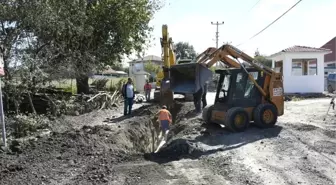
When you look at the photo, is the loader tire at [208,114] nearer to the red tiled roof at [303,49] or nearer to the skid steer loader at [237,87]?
the skid steer loader at [237,87]

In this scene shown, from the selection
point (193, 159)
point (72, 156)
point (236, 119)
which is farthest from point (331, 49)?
point (72, 156)

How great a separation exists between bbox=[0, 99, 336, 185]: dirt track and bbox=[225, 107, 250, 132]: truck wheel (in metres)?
0.25

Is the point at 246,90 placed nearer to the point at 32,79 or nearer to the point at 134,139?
the point at 134,139

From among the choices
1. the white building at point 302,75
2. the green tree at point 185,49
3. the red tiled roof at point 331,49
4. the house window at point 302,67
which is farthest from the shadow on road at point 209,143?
the green tree at point 185,49

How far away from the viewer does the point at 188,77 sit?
13.5m

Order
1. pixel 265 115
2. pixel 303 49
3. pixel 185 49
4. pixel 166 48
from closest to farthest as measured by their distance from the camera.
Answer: pixel 265 115 → pixel 166 48 → pixel 303 49 → pixel 185 49

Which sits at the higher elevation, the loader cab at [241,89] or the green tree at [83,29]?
the green tree at [83,29]

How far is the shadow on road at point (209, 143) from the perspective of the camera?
9.55 m

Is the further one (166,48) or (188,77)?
(166,48)

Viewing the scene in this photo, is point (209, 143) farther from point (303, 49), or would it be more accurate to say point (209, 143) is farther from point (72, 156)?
point (303, 49)

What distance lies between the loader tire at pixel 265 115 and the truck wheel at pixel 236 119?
0.38 m

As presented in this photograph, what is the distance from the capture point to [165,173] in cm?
795

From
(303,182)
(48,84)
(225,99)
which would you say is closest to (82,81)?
(48,84)

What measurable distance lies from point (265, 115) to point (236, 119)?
1.07 metres
